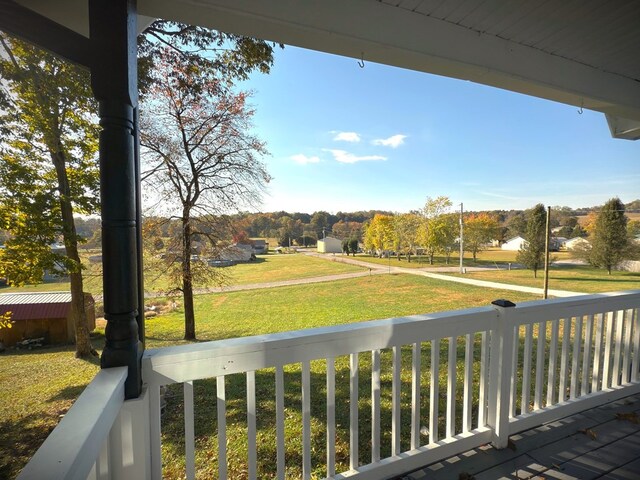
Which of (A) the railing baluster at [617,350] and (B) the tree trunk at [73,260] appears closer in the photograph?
(B) the tree trunk at [73,260]

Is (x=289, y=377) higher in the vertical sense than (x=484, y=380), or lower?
lower

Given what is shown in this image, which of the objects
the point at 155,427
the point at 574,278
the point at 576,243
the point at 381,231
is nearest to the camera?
the point at 155,427

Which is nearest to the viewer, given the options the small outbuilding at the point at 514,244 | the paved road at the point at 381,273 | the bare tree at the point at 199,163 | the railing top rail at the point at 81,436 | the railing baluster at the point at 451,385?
the railing top rail at the point at 81,436

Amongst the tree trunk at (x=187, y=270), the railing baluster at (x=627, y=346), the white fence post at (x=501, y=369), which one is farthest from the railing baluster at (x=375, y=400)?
the tree trunk at (x=187, y=270)

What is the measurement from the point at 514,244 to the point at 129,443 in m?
16.2

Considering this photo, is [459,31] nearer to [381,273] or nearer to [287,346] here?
[287,346]

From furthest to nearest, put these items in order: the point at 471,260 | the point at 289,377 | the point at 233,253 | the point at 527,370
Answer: the point at 471,260
the point at 233,253
the point at 289,377
the point at 527,370

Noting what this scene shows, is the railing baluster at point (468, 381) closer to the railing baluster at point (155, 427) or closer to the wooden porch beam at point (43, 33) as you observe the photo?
the railing baluster at point (155, 427)

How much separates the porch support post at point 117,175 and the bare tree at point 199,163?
16.7 feet

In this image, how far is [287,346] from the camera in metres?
1.20

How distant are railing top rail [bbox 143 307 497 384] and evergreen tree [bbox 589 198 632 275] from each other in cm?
1034

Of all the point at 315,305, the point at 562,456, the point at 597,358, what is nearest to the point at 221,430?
the point at 562,456

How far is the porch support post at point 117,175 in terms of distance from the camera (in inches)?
37.5

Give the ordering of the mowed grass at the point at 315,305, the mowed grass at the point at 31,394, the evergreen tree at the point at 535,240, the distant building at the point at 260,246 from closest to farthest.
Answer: the mowed grass at the point at 31,394, the mowed grass at the point at 315,305, the distant building at the point at 260,246, the evergreen tree at the point at 535,240
